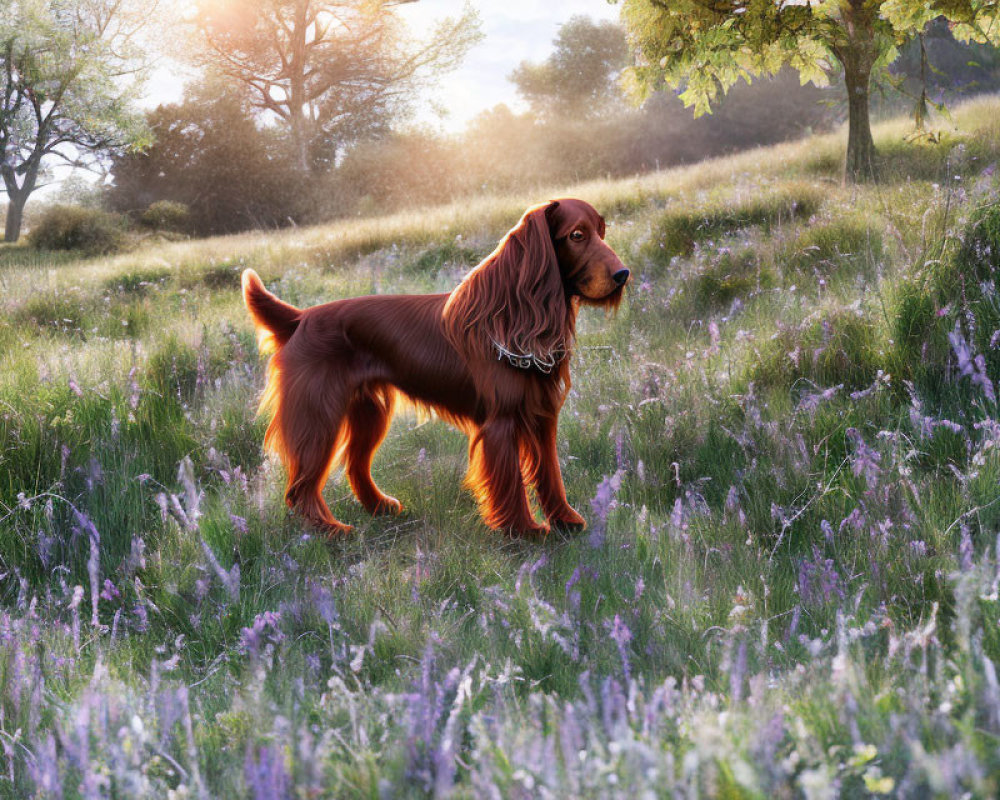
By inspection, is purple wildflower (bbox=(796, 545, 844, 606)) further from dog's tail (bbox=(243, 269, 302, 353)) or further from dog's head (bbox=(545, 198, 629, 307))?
dog's tail (bbox=(243, 269, 302, 353))

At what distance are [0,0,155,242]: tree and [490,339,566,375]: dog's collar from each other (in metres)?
25.6

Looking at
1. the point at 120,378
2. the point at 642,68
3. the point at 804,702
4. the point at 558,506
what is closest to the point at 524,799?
the point at 804,702

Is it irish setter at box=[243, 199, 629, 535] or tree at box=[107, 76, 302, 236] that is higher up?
tree at box=[107, 76, 302, 236]

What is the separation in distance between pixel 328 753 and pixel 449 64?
30.1 meters

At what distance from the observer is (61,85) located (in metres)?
24.0

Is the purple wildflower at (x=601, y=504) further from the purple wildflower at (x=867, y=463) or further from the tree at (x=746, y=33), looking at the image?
the tree at (x=746, y=33)

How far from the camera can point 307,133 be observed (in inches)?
1118

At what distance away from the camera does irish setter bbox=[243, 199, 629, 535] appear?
2.87 meters

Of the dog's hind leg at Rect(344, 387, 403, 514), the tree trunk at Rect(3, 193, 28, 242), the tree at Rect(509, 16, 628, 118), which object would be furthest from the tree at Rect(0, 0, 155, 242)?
the dog's hind leg at Rect(344, 387, 403, 514)

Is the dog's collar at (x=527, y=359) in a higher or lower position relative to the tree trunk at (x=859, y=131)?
lower

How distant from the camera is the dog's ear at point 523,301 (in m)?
2.84

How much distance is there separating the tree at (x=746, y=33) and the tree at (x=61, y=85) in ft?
72.4

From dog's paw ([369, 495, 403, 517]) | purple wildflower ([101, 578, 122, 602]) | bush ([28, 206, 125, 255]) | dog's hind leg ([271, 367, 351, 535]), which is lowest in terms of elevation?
dog's paw ([369, 495, 403, 517])

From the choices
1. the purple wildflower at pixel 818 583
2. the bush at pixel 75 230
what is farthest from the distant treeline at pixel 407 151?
the purple wildflower at pixel 818 583
